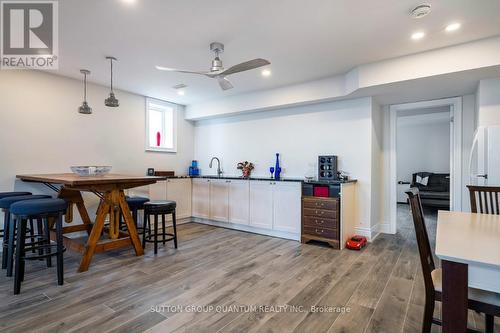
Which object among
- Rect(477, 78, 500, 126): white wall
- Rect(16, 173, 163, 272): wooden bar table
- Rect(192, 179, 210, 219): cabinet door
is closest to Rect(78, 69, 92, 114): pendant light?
Rect(16, 173, 163, 272): wooden bar table

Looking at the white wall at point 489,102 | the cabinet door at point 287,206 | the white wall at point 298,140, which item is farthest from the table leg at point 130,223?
the white wall at point 489,102

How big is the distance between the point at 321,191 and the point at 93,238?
2.99m

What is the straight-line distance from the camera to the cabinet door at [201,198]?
5.07 metres

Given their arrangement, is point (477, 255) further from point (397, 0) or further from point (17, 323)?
point (17, 323)

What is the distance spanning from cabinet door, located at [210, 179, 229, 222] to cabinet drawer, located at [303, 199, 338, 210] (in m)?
1.58

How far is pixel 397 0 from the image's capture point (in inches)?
Answer: 84.8

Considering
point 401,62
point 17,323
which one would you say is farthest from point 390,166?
point 17,323

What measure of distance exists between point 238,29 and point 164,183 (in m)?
3.13

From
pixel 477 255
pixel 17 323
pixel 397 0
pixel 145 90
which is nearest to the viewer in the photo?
pixel 477 255

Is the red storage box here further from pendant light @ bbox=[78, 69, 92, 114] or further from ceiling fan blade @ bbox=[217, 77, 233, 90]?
pendant light @ bbox=[78, 69, 92, 114]

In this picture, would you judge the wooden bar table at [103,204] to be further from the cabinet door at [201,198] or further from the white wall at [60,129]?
the cabinet door at [201,198]

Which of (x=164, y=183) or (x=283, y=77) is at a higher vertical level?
(x=283, y=77)

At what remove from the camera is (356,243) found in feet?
11.8

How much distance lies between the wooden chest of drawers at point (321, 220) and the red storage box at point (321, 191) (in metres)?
0.07
